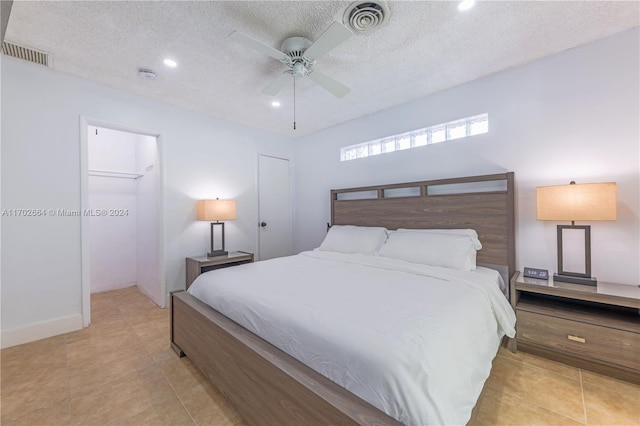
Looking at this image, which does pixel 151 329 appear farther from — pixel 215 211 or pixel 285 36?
pixel 285 36

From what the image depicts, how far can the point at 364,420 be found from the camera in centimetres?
93

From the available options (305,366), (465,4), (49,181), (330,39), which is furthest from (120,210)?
(465,4)

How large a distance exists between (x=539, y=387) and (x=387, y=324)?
4.65 ft

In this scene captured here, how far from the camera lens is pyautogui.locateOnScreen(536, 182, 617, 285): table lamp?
190 centimetres

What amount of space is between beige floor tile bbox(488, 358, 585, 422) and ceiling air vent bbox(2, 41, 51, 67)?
4.43 m

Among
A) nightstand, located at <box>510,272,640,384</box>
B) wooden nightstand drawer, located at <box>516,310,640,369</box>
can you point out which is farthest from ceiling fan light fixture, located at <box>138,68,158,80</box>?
wooden nightstand drawer, located at <box>516,310,640,369</box>

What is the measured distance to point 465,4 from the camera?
1.72m

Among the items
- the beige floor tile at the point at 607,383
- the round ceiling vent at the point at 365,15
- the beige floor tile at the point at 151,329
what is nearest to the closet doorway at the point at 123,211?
the beige floor tile at the point at 151,329

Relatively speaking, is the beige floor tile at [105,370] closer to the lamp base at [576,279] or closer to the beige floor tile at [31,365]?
the beige floor tile at [31,365]

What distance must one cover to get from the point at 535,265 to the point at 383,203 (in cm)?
163

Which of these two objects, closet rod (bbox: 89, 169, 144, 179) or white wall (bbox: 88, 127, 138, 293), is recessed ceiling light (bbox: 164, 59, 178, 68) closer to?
closet rod (bbox: 89, 169, 144, 179)

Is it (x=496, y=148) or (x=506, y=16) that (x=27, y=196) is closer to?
(x=506, y=16)

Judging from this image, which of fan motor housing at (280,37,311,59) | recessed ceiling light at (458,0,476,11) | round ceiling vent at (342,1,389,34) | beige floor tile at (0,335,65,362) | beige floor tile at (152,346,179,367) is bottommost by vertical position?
beige floor tile at (152,346,179,367)

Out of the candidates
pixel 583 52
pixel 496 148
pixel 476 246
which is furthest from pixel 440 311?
pixel 583 52
